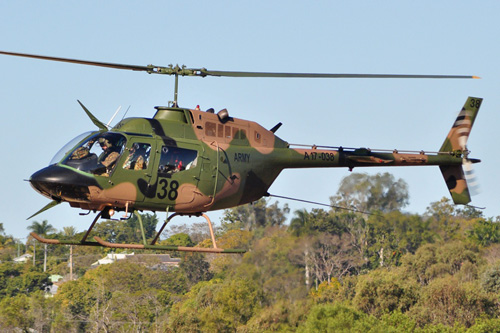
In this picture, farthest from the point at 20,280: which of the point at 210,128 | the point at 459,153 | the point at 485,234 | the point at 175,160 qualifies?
the point at 175,160

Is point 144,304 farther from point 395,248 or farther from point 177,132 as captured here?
point 177,132

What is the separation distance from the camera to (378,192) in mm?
64875

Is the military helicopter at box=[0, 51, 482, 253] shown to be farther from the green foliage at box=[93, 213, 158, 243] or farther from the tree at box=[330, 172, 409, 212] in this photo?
the green foliage at box=[93, 213, 158, 243]

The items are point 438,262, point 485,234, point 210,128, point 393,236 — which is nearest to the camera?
point 210,128

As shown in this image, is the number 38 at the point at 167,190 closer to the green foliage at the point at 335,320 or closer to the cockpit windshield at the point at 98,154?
the cockpit windshield at the point at 98,154

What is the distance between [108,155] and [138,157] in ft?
2.08

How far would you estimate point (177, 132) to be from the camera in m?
20.5

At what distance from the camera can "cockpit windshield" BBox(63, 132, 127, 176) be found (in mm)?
19266

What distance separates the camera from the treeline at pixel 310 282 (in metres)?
47.9

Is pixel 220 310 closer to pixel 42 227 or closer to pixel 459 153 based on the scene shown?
pixel 459 153

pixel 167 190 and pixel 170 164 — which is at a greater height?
pixel 170 164

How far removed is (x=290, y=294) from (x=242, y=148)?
980 inches

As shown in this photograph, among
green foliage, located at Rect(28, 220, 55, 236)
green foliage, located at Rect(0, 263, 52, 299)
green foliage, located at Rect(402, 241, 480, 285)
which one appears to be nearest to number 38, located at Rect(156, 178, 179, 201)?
green foliage, located at Rect(402, 241, 480, 285)

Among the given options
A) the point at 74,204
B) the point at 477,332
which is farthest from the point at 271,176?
the point at 477,332
